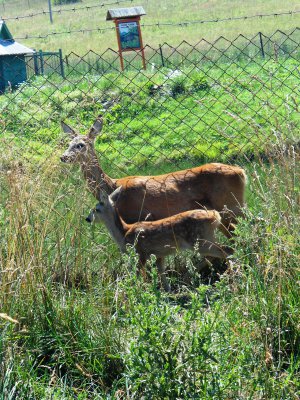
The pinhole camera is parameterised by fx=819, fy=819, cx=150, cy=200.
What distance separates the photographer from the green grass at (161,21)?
42.5m

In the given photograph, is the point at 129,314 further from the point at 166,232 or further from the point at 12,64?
the point at 12,64

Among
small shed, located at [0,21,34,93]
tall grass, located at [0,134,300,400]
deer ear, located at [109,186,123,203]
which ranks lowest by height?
small shed, located at [0,21,34,93]

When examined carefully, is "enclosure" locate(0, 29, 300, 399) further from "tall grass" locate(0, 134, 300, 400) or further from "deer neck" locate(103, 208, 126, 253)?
"deer neck" locate(103, 208, 126, 253)

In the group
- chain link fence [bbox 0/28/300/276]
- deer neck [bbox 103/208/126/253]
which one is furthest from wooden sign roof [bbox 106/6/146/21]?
deer neck [bbox 103/208/126/253]

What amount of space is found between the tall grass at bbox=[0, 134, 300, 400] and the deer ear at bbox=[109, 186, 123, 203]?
1589 millimetres

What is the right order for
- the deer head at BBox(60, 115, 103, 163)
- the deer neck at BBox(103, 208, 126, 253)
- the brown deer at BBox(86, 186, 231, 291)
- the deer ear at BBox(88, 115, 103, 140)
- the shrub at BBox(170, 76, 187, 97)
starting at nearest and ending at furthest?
the brown deer at BBox(86, 186, 231, 291) → the deer neck at BBox(103, 208, 126, 253) → the deer head at BBox(60, 115, 103, 163) → the deer ear at BBox(88, 115, 103, 140) → the shrub at BBox(170, 76, 187, 97)

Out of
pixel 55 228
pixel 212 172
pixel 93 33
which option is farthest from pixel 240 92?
pixel 93 33

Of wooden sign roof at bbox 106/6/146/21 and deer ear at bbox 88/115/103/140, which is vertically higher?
deer ear at bbox 88/115/103/140

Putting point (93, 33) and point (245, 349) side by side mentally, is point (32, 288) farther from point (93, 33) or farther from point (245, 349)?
point (93, 33)

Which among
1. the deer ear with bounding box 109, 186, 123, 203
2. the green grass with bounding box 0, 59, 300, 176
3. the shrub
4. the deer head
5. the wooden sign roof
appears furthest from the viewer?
the wooden sign roof

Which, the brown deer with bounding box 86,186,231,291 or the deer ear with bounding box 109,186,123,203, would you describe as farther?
the deer ear with bounding box 109,186,123,203

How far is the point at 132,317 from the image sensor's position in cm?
449

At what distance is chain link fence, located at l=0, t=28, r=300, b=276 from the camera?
623 centimetres

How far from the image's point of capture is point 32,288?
17.7 ft
